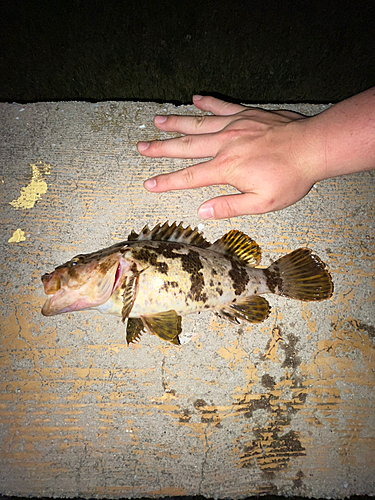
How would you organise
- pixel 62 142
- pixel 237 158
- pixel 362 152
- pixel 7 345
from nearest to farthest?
pixel 362 152, pixel 237 158, pixel 7 345, pixel 62 142

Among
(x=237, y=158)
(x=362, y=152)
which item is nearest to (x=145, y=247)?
(x=237, y=158)

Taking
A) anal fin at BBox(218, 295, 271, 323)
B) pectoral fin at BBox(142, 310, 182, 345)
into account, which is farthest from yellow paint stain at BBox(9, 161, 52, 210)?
anal fin at BBox(218, 295, 271, 323)

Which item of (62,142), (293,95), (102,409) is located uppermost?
(293,95)

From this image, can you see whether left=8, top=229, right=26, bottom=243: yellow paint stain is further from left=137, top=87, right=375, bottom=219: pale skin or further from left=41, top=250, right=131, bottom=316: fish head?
left=137, top=87, right=375, bottom=219: pale skin

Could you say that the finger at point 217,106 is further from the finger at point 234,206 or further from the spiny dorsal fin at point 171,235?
the spiny dorsal fin at point 171,235

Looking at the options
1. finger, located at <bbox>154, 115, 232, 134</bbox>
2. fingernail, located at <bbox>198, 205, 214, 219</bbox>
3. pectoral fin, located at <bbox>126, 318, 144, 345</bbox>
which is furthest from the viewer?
finger, located at <bbox>154, 115, 232, 134</bbox>

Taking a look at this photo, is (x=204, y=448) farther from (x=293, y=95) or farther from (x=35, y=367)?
(x=293, y=95)

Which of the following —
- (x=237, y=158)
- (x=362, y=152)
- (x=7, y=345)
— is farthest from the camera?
(x=7, y=345)

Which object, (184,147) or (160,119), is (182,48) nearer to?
(160,119)
